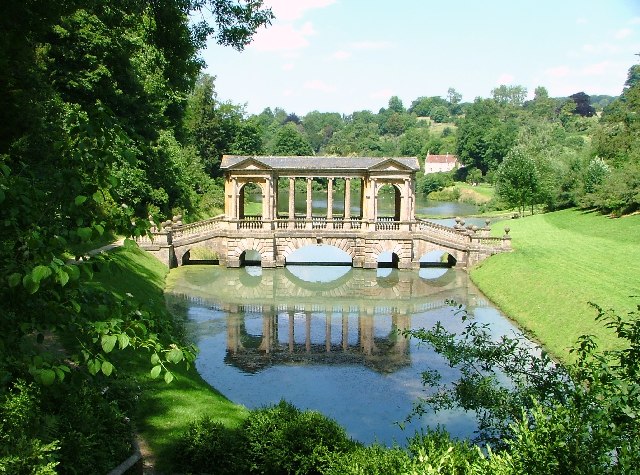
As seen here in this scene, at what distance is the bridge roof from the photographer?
41062 mm

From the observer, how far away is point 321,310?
3169cm

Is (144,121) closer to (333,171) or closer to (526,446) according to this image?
(333,171)

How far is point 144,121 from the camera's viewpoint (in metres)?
38.2

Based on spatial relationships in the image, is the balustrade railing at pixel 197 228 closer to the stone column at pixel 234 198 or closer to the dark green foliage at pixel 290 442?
the stone column at pixel 234 198

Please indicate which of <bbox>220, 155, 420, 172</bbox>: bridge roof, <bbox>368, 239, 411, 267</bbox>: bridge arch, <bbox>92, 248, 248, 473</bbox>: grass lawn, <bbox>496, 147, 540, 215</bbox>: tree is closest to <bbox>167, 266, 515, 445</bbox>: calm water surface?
<bbox>368, 239, 411, 267</bbox>: bridge arch

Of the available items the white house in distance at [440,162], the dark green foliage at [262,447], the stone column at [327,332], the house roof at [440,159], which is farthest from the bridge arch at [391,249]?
the house roof at [440,159]

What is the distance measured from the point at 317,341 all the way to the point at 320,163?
18.9 meters

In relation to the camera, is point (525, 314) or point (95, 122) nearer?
point (95, 122)

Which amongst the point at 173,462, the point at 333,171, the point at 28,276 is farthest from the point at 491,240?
Result: the point at 28,276

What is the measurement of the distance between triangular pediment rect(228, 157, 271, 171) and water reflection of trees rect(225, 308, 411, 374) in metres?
13.0

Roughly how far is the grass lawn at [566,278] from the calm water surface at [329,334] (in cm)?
165

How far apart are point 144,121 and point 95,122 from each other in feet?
109

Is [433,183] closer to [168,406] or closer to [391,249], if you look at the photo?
[391,249]

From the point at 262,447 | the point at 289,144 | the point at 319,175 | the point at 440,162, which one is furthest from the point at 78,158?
the point at 440,162
